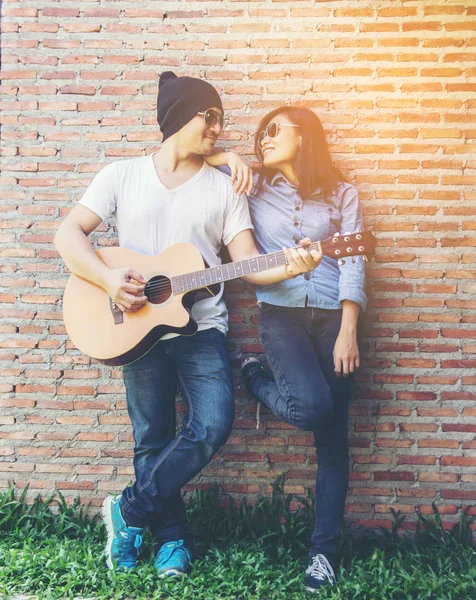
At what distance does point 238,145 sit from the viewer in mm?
3355

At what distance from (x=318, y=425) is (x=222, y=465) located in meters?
0.84

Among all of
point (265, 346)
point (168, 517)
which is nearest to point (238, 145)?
point (265, 346)

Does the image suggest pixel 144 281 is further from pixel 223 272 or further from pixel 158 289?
pixel 223 272

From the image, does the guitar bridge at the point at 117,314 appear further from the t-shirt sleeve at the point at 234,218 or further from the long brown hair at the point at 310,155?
the long brown hair at the point at 310,155

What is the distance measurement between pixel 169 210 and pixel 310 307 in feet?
3.07

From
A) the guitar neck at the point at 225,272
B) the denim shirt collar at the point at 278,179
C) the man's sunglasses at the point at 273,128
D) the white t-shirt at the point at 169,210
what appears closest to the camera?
the guitar neck at the point at 225,272

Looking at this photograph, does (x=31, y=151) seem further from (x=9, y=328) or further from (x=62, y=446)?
(x=62, y=446)

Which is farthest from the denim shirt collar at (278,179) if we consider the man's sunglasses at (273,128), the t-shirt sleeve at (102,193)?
the t-shirt sleeve at (102,193)

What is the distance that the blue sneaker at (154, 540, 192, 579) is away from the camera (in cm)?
279

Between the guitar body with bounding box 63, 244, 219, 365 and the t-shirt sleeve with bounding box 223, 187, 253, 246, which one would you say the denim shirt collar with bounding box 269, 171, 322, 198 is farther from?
the guitar body with bounding box 63, 244, 219, 365

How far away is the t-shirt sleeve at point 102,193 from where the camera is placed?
2965 millimetres

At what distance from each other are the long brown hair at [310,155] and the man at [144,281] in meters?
0.35

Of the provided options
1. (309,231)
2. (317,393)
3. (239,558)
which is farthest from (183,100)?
(239,558)

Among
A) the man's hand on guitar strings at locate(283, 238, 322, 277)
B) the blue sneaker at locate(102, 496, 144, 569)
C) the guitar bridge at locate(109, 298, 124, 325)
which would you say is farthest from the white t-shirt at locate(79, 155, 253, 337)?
the blue sneaker at locate(102, 496, 144, 569)
